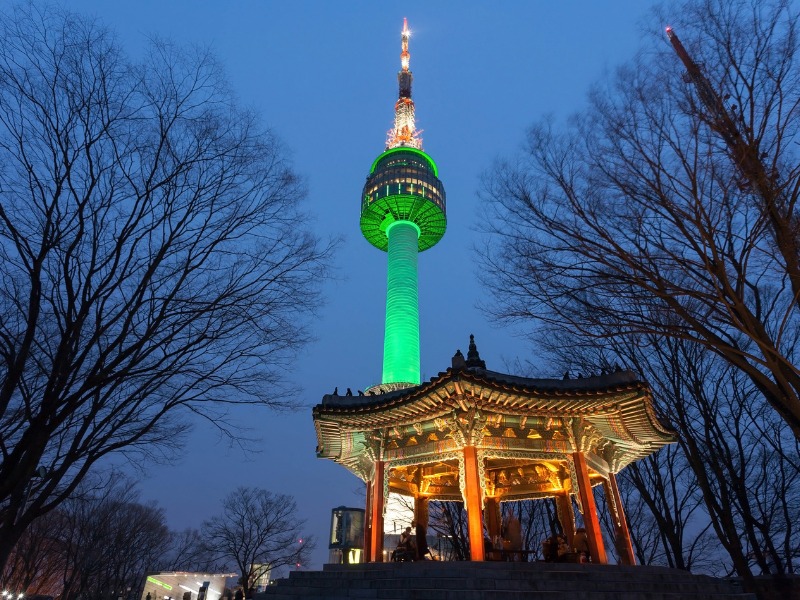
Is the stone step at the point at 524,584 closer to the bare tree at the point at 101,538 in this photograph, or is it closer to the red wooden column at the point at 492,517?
the red wooden column at the point at 492,517

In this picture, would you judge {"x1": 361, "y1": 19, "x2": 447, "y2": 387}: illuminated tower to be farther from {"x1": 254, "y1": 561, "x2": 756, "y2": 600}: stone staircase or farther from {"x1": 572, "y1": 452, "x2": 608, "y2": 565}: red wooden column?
{"x1": 254, "y1": 561, "x2": 756, "y2": 600}: stone staircase

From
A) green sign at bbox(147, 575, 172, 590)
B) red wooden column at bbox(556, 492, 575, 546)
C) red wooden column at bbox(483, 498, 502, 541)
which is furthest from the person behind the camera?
green sign at bbox(147, 575, 172, 590)

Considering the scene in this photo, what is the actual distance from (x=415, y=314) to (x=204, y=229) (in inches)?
1005

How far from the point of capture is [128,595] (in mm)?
42938

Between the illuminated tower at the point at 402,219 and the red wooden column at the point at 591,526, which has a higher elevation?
the illuminated tower at the point at 402,219

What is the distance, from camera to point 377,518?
1541 centimetres

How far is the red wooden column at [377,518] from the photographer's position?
15.1 meters

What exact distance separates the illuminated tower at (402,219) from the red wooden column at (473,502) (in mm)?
15713

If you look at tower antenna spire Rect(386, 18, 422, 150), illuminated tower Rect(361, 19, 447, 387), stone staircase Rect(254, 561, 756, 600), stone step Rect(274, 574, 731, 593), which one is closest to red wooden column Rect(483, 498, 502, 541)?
stone staircase Rect(254, 561, 756, 600)

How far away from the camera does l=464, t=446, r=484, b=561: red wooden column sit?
1317 cm

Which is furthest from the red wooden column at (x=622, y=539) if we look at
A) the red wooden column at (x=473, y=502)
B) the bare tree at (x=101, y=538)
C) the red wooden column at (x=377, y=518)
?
the bare tree at (x=101, y=538)

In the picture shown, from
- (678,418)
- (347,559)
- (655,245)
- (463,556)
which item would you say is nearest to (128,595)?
(347,559)

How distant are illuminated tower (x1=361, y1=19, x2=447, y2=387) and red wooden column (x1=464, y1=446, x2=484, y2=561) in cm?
1571

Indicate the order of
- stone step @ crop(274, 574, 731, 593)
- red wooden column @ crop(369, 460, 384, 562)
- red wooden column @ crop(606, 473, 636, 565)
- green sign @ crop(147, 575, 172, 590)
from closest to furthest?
stone step @ crop(274, 574, 731, 593) → red wooden column @ crop(369, 460, 384, 562) → red wooden column @ crop(606, 473, 636, 565) → green sign @ crop(147, 575, 172, 590)
